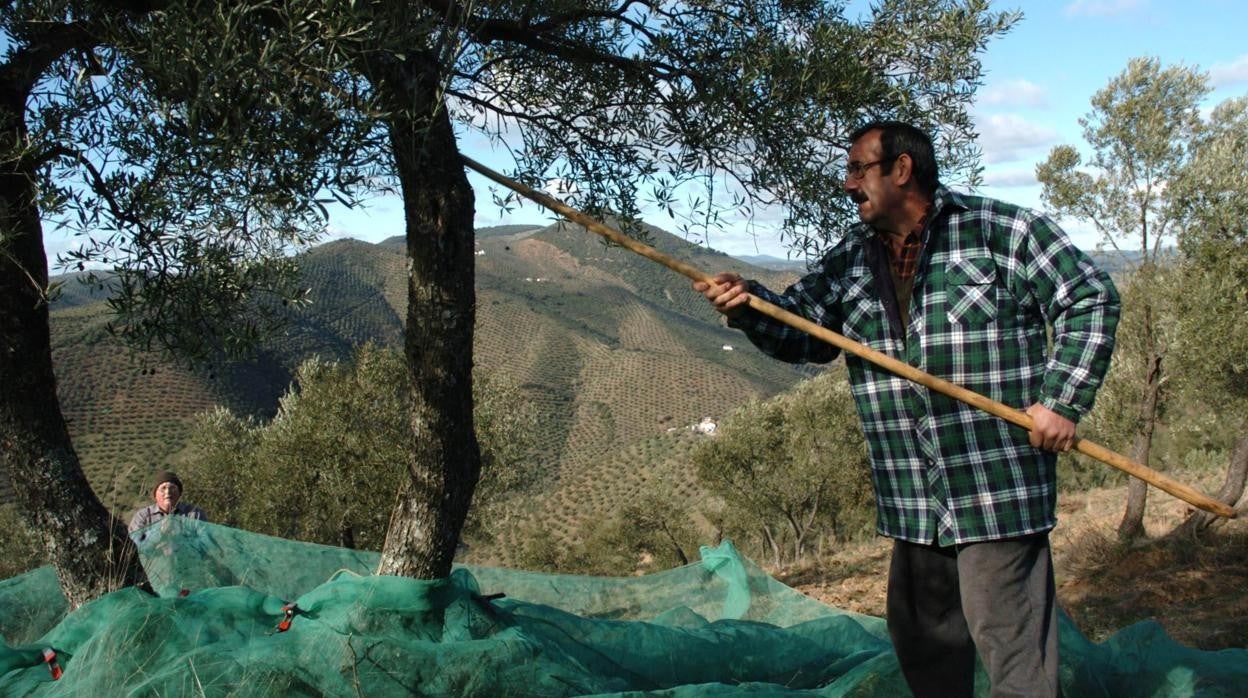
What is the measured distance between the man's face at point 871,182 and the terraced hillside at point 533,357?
2573cm

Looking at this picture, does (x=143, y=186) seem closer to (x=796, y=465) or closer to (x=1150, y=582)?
(x=1150, y=582)

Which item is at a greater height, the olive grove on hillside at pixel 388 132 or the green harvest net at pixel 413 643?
the olive grove on hillside at pixel 388 132

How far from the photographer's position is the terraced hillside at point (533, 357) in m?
43.3

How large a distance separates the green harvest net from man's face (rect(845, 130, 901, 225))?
6.46 ft

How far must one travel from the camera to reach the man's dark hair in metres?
3.62

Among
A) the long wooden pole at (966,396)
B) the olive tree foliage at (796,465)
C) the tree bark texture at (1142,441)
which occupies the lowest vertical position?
the olive tree foliage at (796,465)

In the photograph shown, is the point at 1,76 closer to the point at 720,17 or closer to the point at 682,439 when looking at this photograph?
the point at 720,17

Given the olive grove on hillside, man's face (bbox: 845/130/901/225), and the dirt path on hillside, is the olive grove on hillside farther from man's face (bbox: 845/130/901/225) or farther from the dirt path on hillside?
the dirt path on hillside

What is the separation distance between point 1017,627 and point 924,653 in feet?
1.64

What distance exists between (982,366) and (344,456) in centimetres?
1435

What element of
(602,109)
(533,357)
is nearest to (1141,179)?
(602,109)

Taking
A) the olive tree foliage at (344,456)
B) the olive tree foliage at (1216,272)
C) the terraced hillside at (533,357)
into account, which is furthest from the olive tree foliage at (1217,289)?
the terraced hillside at (533,357)

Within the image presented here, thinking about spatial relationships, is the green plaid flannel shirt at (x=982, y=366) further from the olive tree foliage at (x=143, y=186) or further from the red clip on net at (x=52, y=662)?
the red clip on net at (x=52, y=662)

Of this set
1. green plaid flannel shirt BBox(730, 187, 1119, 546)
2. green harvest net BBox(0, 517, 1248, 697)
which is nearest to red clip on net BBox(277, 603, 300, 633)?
green harvest net BBox(0, 517, 1248, 697)
